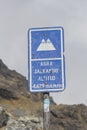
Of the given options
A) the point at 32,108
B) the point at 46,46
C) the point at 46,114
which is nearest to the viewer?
the point at 46,114

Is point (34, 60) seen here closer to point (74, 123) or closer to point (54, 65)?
point (54, 65)

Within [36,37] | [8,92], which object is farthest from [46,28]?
[8,92]

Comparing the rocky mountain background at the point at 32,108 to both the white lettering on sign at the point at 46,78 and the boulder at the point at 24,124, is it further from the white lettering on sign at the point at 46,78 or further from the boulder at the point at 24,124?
the white lettering on sign at the point at 46,78

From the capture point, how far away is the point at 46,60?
25.3 feet

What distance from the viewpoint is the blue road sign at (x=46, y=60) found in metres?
7.62

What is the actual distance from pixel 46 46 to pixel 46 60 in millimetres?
243

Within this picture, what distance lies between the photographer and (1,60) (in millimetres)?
101688

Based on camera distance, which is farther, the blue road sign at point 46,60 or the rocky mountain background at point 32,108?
the rocky mountain background at point 32,108

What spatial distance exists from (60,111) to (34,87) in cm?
7757

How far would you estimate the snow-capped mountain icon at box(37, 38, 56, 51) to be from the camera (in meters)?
7.79

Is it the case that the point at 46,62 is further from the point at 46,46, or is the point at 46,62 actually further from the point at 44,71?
the point at 46,46

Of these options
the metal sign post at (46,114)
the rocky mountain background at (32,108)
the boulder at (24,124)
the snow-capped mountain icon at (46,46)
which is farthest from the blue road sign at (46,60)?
the rocky mountain background at (32,108)

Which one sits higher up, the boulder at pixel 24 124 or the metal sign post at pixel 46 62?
the metal sign post at pixel 46 62

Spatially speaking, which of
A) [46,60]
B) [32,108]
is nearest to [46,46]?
[46,60]
